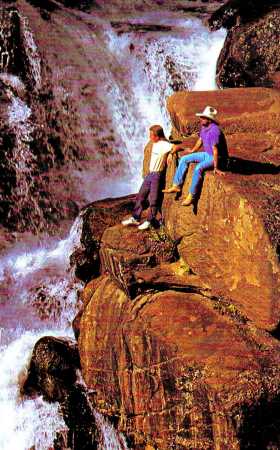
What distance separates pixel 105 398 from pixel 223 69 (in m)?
9.64

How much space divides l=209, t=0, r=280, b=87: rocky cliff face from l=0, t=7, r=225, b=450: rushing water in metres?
0.72

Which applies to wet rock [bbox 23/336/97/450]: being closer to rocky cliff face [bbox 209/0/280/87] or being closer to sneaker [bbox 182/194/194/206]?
sneaker [bbox 182/194/194/206]

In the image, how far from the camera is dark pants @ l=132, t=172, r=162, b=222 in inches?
354

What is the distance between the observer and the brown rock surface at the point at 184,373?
714 centimetres

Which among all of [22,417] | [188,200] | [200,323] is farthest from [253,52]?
[22,417]

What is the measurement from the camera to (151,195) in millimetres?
9047

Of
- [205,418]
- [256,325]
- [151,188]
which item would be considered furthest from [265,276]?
[151,188]

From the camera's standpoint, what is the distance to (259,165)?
A: 881 cm

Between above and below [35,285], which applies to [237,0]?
above

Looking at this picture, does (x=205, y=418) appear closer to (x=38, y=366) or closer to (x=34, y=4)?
(x=38, y=366)

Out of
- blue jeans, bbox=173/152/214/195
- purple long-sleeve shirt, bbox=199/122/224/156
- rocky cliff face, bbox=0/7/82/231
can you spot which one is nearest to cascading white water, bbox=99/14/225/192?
rocky cliff face, bbox=0/7/82/231

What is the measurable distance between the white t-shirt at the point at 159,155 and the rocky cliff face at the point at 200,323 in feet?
0.85

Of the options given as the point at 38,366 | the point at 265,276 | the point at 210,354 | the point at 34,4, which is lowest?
the point at 38,366

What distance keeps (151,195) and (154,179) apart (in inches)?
9.6
